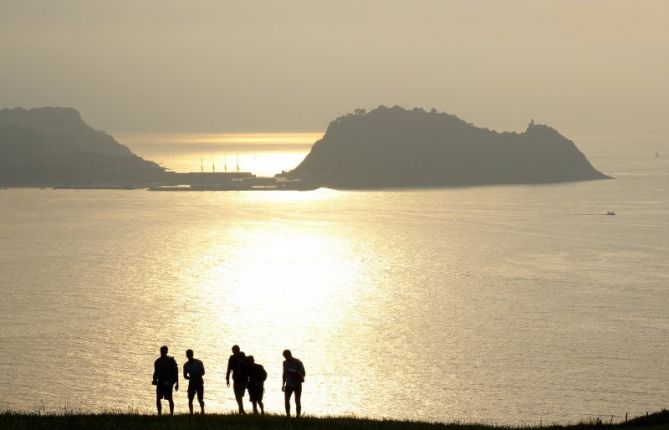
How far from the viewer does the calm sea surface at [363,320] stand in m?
68.9

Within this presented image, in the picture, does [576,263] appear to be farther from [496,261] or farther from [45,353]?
[45,353]

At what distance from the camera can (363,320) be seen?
318 ft

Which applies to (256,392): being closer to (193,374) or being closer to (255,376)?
(255,376)

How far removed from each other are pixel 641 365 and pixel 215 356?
32.0 m

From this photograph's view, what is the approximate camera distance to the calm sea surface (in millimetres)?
68875

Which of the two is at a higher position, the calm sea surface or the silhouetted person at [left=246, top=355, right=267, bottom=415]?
the silhouetted person at [left=246, top=355, right=267, bottom=415]

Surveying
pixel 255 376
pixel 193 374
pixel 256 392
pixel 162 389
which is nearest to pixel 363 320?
pixel 256 392

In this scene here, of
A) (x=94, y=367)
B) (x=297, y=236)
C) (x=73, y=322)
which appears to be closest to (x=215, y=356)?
(x=94, y=367)

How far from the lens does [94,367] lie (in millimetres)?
75438

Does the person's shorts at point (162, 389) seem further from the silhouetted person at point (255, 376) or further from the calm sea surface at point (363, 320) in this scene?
the calm sea surface at point (363, 320)

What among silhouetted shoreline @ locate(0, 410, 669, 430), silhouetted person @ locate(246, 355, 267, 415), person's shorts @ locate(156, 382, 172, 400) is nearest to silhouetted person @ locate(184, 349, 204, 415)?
person's shorts @ locate(156, 382, 172, 400)

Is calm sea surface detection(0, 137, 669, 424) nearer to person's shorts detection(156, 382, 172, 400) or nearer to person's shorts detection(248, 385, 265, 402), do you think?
person's shorts detection(248, 385, 265, 402)

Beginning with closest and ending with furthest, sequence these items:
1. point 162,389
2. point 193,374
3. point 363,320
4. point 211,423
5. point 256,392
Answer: point 211,423
point 162,389
point 193,374
point 256,392
point 363,320

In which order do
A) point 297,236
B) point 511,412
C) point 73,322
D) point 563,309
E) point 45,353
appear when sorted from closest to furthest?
point 511,412
point 45,353
point 73,322
point 563,309
point 297,236
